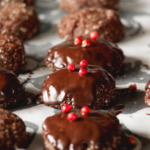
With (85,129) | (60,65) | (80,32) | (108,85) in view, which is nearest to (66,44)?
(60,65)

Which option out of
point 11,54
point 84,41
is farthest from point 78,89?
point 11,54

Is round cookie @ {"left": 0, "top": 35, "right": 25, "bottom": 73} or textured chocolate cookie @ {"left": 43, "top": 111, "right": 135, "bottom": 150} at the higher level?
round cookie @ {"left": 0, "top": 35, "right": 25, "bottom": 73}

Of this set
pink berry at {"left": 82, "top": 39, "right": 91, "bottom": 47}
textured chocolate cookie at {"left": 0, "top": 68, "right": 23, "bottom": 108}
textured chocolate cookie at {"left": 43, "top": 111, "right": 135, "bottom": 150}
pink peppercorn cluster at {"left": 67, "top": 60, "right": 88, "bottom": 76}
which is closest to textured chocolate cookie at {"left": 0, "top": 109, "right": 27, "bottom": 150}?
textured chocolate cookie at {"left": 43, "top": 111, "right": 135, "bottom": 150}

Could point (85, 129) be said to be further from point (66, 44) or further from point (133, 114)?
point (66, 44)

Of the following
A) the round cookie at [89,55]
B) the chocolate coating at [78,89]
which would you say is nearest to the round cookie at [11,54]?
the round cookie at [89,55]

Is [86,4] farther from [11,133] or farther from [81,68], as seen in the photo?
[11,133]

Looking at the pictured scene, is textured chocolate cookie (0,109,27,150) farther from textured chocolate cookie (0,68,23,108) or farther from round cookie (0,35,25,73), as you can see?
round cookie (0,35,25,73)

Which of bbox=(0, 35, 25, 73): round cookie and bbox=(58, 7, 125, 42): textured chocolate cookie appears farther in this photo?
bbox=(58, 7, 125, 42): textured chocolate cookie
